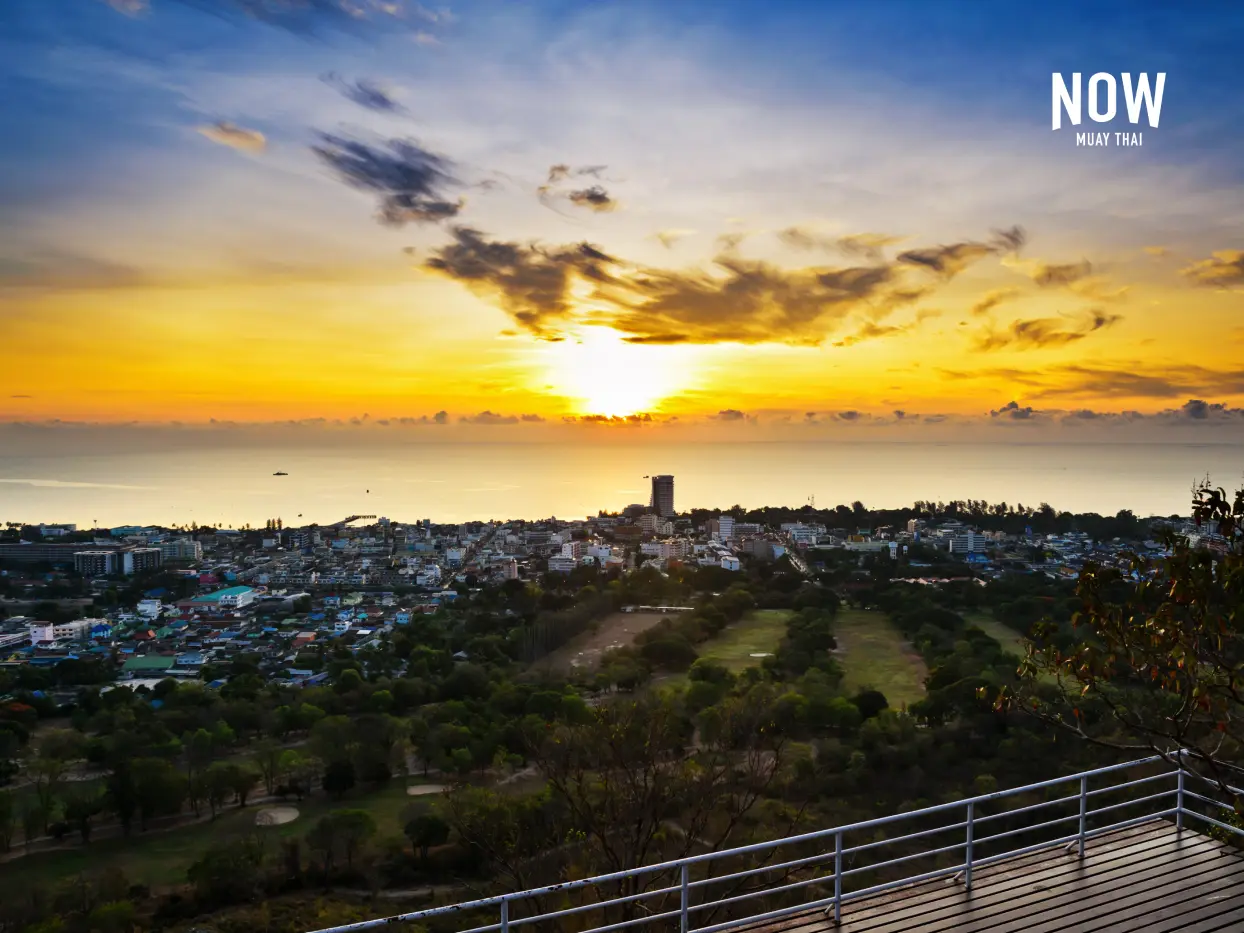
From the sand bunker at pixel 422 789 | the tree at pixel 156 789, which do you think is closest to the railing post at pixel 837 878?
the sand bunker at pixel 422 789

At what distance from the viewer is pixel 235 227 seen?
13422 mm

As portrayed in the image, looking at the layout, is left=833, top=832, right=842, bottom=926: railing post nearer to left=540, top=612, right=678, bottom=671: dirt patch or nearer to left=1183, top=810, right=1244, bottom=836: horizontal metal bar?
left=1183, top=810, right=1244, bottom=836: horizontal metal bar

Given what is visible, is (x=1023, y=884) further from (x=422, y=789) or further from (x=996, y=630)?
(x=996, y=630)

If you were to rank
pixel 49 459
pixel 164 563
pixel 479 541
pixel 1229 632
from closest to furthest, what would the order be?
pixel 1229 632
pixel 164 563
pixel 479 541
pixel 49 459

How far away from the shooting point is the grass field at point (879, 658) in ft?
53.9

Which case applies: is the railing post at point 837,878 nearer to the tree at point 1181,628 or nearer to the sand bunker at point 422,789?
the tree at point 1181,628

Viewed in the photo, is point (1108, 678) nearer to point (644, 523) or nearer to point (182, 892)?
point (182, 892)

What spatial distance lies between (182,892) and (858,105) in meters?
12.8

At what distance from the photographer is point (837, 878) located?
3.11 m

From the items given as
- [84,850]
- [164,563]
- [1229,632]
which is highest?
[1229,632]

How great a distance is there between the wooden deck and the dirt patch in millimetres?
15188

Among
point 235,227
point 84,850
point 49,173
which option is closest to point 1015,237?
point 235,227

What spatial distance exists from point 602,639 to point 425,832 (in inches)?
483

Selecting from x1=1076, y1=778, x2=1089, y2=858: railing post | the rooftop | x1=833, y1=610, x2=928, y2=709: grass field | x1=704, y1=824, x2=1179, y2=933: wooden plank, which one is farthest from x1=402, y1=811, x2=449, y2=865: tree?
the rooftop
